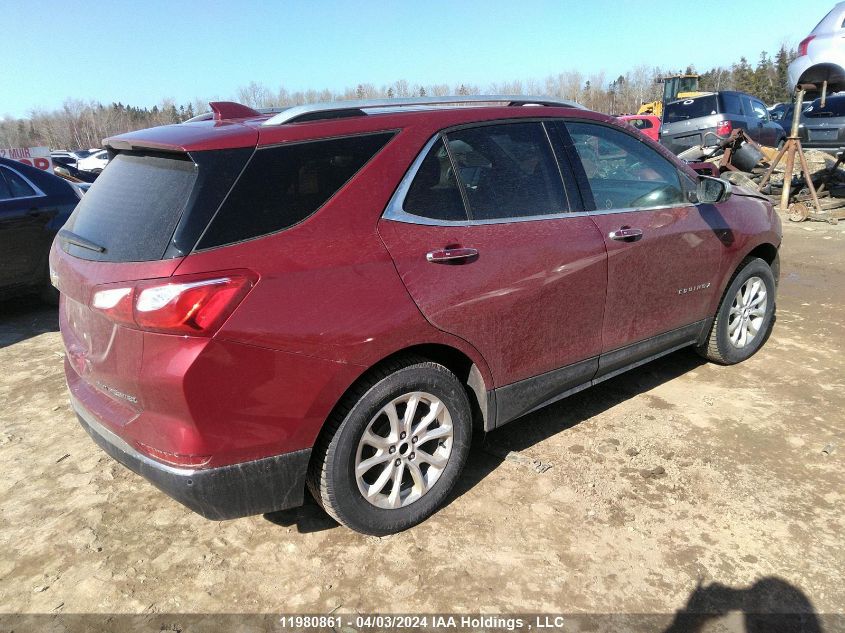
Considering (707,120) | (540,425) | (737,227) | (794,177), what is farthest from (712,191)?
(707,120)

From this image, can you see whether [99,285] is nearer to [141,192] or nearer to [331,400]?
[141,192]

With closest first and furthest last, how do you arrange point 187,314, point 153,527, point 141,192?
point 187,314 → point 141,192 → point 153,527

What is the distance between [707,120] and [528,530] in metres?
13.4

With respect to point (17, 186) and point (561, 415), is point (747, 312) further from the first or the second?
point (17, 186)

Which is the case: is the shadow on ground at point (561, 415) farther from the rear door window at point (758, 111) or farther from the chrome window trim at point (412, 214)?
the rear door window at point (758, 111)

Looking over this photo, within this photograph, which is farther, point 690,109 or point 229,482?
point 690,109

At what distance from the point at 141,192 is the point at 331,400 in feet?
3.65

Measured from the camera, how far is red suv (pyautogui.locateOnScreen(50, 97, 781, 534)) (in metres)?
2.14

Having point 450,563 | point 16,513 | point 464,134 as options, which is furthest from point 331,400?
point 16,513

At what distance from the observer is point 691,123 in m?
13.8

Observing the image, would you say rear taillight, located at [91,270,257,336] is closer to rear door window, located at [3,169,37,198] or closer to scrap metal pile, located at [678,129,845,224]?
rear door window, located at [3,169,37,198]

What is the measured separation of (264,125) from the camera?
2439 millimetres

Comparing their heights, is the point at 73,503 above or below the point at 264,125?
below

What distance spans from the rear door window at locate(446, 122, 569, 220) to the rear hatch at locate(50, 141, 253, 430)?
3.31ft
